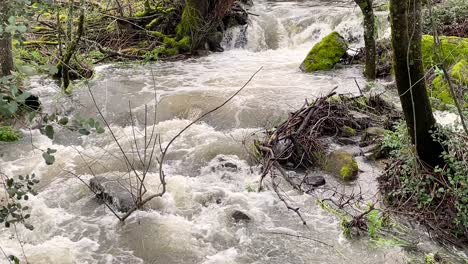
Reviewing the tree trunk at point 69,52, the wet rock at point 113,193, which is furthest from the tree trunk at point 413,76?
the tree trunk at point 69,52

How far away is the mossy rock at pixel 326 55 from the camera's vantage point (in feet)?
36.4

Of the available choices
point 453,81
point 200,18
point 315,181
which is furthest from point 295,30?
point 315,181

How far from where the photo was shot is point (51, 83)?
10.2m

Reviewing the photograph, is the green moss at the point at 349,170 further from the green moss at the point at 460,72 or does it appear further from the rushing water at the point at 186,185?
the green moss at the point at 460,72

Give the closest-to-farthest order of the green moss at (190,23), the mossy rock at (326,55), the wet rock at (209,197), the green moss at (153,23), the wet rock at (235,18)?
the wet rock at (209,197) → the mossy rock at (326,55) → the green moss at (190,23) → the green moss at (153,23) → the wet rock at (235,18)

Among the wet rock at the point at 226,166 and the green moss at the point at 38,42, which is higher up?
the green moss at the point at 38,42

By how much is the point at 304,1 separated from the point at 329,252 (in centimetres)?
1500

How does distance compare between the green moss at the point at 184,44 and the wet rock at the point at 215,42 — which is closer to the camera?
the green moss at the point at 184,44

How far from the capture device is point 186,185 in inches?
227

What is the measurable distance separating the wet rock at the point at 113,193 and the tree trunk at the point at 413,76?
3178mm

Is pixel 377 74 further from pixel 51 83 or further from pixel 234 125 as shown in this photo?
pixel 51 83

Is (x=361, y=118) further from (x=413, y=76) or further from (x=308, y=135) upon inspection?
(x=413, y=76)

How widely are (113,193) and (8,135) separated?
9.93 ft

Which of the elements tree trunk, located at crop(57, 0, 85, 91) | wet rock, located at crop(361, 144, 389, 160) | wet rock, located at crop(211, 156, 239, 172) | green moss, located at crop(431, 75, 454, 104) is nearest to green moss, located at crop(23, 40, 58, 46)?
tree trunk, located at crop(57, 0, 85, 91)
